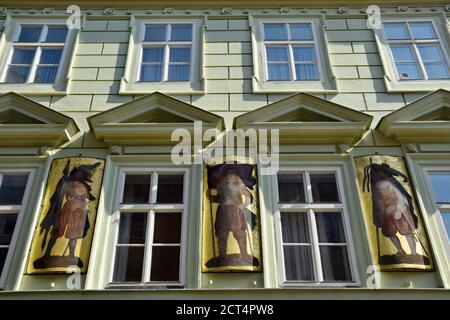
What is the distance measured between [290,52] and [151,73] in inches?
110

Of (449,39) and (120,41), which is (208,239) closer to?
(120,41)

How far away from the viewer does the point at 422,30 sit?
31.9 feet

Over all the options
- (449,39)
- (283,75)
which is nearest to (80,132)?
(283,75)

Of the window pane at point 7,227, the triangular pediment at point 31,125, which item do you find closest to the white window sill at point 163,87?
the triangular pediment at point 31,125

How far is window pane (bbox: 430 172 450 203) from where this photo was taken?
279 inches

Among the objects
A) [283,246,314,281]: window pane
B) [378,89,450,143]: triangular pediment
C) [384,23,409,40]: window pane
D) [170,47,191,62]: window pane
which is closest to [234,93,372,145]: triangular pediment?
[378,89,450,143]: triangular pediment

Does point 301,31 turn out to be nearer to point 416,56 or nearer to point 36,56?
point 416,56

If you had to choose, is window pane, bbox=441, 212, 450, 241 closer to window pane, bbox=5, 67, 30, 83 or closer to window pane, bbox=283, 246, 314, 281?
window pane, bbox=283, 246, 314, 281

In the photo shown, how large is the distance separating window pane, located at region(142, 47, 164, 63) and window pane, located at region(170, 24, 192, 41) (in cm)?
42

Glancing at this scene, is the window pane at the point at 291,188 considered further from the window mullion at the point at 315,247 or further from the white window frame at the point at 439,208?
the white window frame at the point at 439,208

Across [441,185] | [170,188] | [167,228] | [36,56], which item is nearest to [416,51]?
[441,185]

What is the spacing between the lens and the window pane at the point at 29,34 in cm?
956

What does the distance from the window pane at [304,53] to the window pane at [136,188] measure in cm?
398
